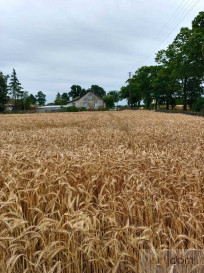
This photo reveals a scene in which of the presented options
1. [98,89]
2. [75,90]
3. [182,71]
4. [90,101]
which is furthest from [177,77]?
[98,89]

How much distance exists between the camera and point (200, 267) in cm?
173

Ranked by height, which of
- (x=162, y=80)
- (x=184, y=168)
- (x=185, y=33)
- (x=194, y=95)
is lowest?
(x=184, y=168)

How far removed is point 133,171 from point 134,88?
97.2m

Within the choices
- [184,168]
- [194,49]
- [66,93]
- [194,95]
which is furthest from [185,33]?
[66,93]

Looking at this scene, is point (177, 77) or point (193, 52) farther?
point (177, 77)

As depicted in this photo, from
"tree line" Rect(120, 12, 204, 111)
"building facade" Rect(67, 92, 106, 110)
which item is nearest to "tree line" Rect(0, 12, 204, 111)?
"tree line" Rect(120, 12, 204, 111)

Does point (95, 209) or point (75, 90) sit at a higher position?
point (75, 90)

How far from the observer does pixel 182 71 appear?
135 ft

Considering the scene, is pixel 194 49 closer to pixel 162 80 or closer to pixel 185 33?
pixel 185 33

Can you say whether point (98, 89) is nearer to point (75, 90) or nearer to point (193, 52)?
point (75, 90)

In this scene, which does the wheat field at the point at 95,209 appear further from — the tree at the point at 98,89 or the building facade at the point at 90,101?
the tree at the point at 98,89

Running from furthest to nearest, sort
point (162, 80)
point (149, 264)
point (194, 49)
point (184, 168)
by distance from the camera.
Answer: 1. point (162, 80)
2. point (194, 49)
3. point (184, 168)
4. point (149, 264)

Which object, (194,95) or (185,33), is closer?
(185,33)

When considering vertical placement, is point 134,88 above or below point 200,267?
above
